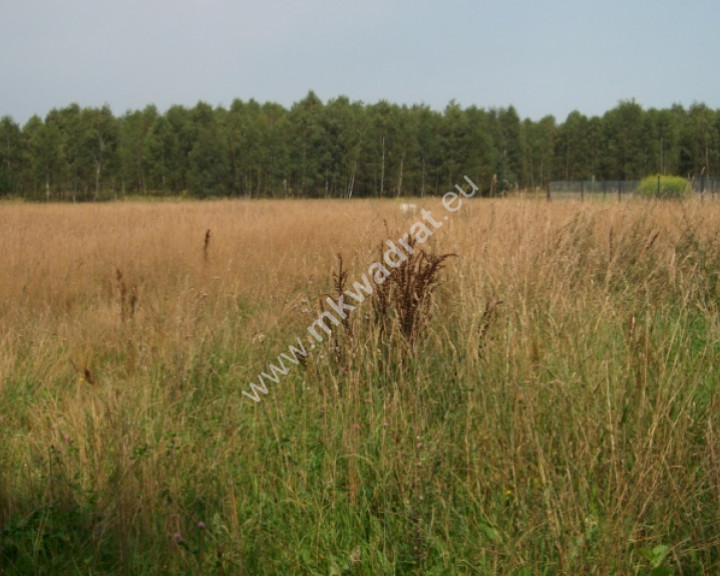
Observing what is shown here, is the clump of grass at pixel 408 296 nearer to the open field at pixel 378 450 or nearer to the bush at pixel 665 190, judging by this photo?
the open field at pixel 378 450

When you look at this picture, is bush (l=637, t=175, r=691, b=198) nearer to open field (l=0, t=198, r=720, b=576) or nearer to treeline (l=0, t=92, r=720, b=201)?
open field (l=0, t=198, r=720, b=576)

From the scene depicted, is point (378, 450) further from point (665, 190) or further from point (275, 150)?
point (275, 150)

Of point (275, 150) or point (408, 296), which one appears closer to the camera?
point (408, 296)

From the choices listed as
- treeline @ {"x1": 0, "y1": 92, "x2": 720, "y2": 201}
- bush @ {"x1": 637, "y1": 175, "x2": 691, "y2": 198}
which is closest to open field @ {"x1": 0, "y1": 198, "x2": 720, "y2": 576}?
A: bush @ {"x1": 637, "y1": 175, "x2": 691, "y2": 198}

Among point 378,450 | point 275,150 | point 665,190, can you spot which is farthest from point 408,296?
point 275,150

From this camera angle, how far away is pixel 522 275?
4.05 metres

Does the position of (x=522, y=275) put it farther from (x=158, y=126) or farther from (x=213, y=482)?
(x=158, y=126)

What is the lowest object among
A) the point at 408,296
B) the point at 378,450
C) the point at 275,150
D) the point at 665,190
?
the point at 378,450

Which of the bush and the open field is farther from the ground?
the bush

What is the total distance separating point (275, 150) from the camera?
1309 inches

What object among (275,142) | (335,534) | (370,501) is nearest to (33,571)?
(335,534)

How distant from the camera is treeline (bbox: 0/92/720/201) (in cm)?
2414

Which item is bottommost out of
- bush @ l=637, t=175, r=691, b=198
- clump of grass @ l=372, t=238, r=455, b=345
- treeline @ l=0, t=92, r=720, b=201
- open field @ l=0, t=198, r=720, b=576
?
open field @ l=0, t=198, r=720, b=576

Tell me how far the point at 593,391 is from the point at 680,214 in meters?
5.13
